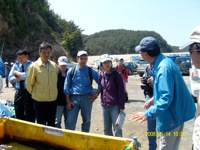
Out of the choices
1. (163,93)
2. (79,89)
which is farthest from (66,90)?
(163,93)

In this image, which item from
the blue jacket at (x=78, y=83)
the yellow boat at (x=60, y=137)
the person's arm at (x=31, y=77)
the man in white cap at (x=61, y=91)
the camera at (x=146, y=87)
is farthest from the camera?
the man in white cap at (x=61, y=91)

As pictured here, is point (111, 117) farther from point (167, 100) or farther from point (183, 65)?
point (183, 65)

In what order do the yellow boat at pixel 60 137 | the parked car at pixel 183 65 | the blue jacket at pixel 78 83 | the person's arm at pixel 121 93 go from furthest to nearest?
the parked car at pixel 183 65
the blue jacket at pixel 78 83
the person's arm at pixel 121 93
the yellow boat at pixel 60 137

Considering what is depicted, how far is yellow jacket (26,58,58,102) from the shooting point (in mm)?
4738

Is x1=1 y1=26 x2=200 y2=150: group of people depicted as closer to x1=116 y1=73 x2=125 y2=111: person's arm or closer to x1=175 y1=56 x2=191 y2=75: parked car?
x1=116 y1=73 x2=125 y2=111: person's arm

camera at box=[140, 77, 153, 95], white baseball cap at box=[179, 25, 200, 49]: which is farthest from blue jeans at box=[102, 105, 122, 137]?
white baseball cap at box=[179, 25, 200, 49]

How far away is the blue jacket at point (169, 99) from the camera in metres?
2.62

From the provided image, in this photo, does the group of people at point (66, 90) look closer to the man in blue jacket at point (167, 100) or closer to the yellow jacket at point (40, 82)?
the yellow jacket at point (40, 82)

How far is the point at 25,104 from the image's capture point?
5.29 m

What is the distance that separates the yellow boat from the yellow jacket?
0.55 meters

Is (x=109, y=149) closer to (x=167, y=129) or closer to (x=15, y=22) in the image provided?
(x=167, y=129)

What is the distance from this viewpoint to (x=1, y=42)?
32.0 metres

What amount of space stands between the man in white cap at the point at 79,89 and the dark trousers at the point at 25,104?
0.88m

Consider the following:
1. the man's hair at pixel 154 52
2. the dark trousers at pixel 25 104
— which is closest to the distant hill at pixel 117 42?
the dark trousers at pixel 25 104
